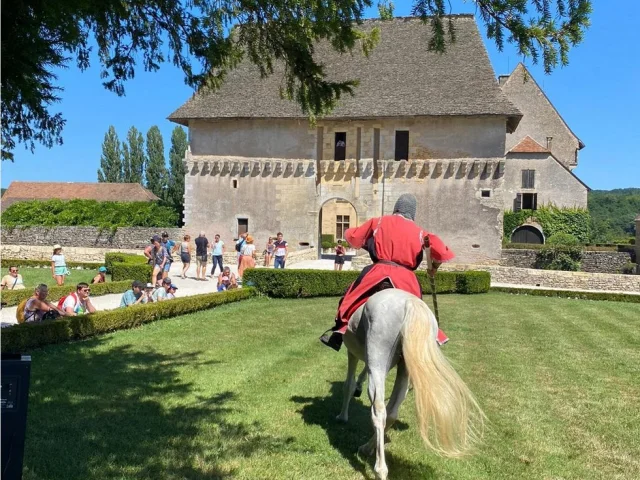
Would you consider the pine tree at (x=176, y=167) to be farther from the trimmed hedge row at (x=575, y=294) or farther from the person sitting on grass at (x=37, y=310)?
the person sitting on grass at (x=37, y=310)

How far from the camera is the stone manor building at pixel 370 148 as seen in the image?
96.9ft

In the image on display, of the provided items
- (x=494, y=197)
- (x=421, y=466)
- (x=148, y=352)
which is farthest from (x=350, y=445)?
(x=494, y=197)

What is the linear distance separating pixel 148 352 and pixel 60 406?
3.26 metres

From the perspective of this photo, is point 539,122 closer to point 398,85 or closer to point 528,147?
point 528,147

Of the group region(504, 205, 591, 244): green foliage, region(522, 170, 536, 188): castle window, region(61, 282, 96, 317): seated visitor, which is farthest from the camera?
region(522, 170, 536, 188): castle window

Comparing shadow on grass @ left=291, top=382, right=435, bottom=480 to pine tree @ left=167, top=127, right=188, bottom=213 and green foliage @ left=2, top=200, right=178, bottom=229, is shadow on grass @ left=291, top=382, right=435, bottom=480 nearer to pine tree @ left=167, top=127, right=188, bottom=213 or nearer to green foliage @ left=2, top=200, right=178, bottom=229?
green foliage @ left=2, top=200, right=178, bottom=229

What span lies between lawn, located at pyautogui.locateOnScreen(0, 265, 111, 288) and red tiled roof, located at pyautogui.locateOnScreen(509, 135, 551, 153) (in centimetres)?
2992

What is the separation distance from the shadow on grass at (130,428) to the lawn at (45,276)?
13.4 meters

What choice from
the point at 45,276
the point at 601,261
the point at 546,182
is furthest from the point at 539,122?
the point at 45,276

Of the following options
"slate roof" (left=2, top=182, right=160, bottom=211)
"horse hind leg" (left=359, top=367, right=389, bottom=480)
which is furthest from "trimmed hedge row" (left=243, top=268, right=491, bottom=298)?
"slate roof" (left=2, top=182, right=160, bottom=211)

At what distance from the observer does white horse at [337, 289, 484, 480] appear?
4.29m

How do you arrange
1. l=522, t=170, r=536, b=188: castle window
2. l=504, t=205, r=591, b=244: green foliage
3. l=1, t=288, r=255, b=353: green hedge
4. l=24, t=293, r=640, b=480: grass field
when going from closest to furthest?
l=24, t=293, r=640, b=480: grass field < l=1, t=288, r=255, b=353: green hedge < l=504, t=205, r=591, b=244: green foliage < l=522, t=170, r=536, b=188: castle window

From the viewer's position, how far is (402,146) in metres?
31.1

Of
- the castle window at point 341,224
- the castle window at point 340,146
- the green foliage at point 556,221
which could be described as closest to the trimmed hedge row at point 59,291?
the castle window at point 340,146
